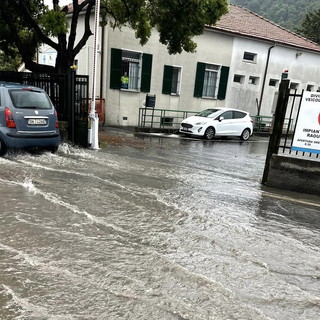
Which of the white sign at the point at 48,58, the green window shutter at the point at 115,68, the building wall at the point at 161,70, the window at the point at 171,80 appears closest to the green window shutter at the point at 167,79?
the window at the point at 171,80

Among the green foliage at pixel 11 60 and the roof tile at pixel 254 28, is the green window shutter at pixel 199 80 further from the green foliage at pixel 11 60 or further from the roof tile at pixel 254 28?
the green foliage at pixel 11 60

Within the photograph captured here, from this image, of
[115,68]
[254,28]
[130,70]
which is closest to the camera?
[115,68]

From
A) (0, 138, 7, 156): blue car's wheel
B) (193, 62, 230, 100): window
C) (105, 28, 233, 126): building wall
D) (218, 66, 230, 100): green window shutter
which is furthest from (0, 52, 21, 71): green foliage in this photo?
(218, 66, 230, 100): green window shutter

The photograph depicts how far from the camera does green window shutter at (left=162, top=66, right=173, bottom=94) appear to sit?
59.7 ft

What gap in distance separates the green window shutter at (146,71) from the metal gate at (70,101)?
7674 mm

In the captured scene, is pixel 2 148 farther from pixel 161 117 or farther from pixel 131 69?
pixel 161 117

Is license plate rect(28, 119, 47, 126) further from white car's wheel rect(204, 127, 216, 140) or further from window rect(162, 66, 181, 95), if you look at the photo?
window rect(162, 66, 181, 95)

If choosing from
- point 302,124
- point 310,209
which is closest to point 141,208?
point 310,209

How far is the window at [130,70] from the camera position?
16500mm

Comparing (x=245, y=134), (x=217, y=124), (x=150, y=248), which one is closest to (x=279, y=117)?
(x=150, y=248)

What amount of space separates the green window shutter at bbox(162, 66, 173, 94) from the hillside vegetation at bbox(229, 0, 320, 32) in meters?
43.3

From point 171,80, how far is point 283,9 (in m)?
48.7

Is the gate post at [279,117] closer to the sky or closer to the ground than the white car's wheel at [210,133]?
closer to the sky

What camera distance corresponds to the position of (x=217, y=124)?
15945mm
